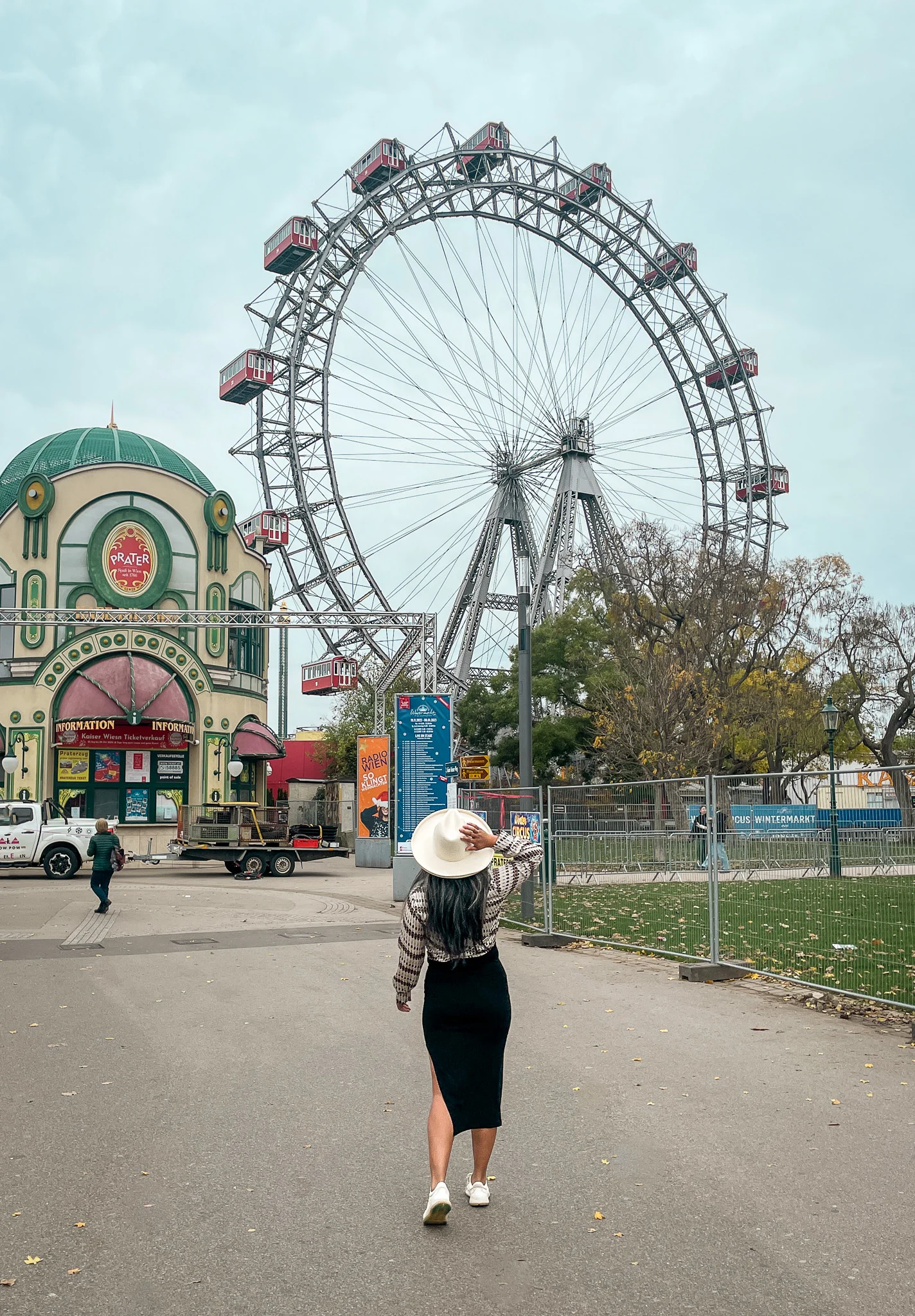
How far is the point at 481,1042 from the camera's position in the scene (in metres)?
5.09

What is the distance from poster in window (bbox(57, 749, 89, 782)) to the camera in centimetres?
3650

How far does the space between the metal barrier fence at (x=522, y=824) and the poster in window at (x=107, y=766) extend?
2032cm

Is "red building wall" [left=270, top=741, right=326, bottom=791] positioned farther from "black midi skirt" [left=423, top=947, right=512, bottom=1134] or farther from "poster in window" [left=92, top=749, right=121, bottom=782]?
"black midi skirt" [left=423, top=947, right=512, bottom=1134]

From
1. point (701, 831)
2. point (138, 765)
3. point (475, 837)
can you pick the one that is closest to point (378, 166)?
point (138, 765)

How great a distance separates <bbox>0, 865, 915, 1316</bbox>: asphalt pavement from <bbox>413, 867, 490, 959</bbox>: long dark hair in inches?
45.1

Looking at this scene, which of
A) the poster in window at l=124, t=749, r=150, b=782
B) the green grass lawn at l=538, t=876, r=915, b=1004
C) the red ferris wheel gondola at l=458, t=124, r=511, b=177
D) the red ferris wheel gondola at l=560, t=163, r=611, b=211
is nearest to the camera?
the green grass lawn at l=538, t=876, r=915, b=1004

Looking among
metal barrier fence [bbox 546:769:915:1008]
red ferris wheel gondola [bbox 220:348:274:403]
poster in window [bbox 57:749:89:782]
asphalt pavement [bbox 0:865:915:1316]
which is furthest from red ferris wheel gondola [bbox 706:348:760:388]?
asphalt pavement [bbox 0:865:915:1316]

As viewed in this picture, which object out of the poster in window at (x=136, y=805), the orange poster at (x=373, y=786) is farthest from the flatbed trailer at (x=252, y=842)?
the poster in window at (x=136, y=805)

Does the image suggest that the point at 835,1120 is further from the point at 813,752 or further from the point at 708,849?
the point at 813,752

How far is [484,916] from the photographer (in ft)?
17.0

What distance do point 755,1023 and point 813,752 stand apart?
34.0 metres

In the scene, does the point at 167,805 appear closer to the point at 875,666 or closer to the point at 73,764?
the point at 73,764

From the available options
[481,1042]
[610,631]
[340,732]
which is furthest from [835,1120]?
[340,732]

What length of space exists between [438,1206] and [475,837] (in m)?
1.50
